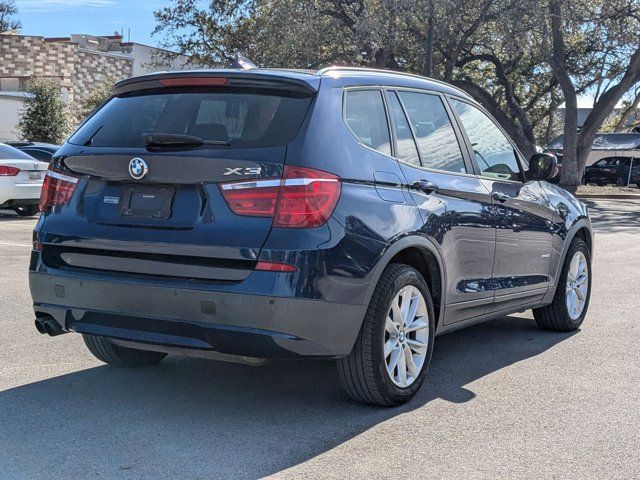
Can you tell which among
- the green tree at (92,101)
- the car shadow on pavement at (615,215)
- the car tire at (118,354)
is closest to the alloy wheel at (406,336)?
the car tire at (118,354)

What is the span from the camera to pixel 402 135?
17.3 feet

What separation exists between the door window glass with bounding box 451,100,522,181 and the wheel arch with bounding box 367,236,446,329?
1.07 metres

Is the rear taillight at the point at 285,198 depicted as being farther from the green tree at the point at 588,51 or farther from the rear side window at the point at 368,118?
the green tree at the point at 588,51

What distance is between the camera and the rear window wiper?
449cm

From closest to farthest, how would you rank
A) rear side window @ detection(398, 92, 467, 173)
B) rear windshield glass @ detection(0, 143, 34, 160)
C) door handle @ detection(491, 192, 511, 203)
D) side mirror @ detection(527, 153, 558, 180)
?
rear side window @ detection(398, 92, 467, 173), door handle @ detection(491, 192, 511, 203), side mirror @ detection(527, 153, 558, 180), rear windshield glass @ detection(0, 143, 34, 160)

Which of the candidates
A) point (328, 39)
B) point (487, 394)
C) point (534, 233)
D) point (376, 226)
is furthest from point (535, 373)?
point (328, 39)

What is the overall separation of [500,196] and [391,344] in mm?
1705

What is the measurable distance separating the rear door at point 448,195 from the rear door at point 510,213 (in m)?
0.18

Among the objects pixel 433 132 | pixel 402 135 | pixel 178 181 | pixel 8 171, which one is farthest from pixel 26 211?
pixel 178 181

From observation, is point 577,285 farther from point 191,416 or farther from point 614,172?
point 614,172

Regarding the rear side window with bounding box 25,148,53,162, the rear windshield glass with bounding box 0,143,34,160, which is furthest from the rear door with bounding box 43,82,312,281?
the rear side window with bounding box 25,148,53,162

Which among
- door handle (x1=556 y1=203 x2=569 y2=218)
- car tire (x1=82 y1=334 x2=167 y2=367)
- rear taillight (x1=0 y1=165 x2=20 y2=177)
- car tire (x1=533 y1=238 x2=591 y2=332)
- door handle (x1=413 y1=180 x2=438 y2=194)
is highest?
door handle (x1=413 y1=180 x2=438 y2=194)

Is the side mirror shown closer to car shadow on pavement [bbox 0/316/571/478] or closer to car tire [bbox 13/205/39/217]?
car shadow on pavement [bbox 0/316/571/478]

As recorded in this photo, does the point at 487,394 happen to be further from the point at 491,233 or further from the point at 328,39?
the point at 328,39
